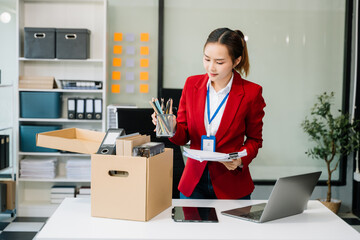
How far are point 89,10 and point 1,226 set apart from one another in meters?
2.10

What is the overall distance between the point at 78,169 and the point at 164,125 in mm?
2543

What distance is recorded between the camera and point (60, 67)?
14.3 ft

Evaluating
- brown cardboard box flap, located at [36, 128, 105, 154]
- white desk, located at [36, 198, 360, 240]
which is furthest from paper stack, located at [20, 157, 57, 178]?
white desk, located at [36, 198, 360, 240]

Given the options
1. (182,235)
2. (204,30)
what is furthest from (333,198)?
(182,235)

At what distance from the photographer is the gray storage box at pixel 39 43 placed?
160 inches

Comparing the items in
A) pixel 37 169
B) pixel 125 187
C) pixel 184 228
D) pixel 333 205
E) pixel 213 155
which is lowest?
pixel 333 205

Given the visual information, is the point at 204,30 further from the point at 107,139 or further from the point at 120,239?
the point at 120,239

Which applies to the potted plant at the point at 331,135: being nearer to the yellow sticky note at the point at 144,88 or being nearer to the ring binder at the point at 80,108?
the yellow sticky note at the point at 144,88

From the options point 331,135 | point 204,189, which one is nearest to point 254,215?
point 204,189

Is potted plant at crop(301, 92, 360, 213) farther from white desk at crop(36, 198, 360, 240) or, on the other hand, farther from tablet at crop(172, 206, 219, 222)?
tablet at crop(172, 206, 219, 222)

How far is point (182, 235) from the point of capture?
5.12ft

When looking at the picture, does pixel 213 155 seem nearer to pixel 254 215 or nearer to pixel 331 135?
pixel 254 215

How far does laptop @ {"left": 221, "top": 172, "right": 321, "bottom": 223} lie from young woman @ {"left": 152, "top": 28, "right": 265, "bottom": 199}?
7.8 inches

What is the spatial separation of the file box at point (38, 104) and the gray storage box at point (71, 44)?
15.0 inches
